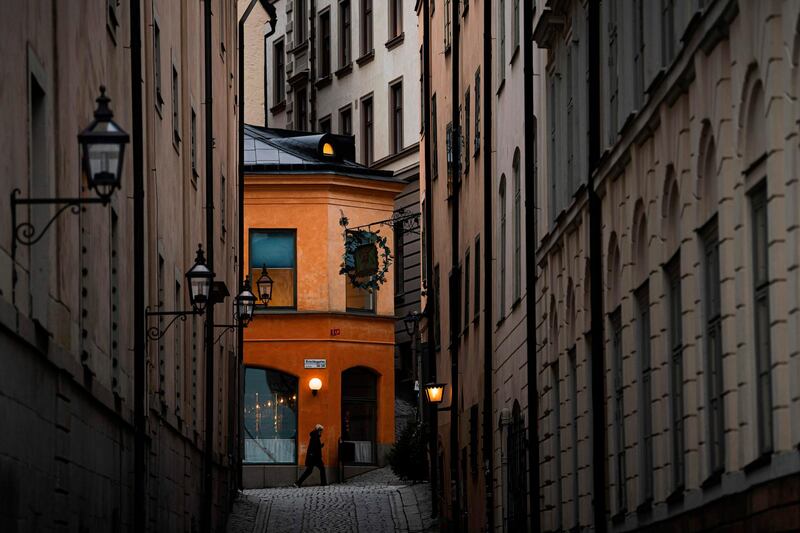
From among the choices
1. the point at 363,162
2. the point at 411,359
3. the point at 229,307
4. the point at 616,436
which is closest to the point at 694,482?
the point at 616,436

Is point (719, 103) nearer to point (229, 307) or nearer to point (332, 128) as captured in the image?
point (229, 307)

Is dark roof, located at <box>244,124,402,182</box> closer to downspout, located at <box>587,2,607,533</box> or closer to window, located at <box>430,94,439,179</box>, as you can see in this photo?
window, located at <box>430,94,439,179</box>

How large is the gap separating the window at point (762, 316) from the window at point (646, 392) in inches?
195

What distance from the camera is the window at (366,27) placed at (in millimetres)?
62312

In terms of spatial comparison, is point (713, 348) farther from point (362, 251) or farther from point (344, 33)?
point (344, 33)

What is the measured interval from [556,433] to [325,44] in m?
40.8

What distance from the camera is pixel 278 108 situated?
228 feet

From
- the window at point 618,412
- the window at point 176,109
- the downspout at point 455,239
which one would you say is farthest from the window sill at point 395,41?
the window at point 618,412

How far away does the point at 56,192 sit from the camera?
1694 centimetres

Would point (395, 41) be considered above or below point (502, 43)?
above

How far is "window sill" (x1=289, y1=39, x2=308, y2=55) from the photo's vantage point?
66312 millimetres

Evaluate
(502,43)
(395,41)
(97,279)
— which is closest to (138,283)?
(97,279)

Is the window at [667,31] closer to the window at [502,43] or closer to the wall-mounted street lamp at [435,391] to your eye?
the window at [502,43]

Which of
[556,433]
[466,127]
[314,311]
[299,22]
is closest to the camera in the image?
[556,433]
